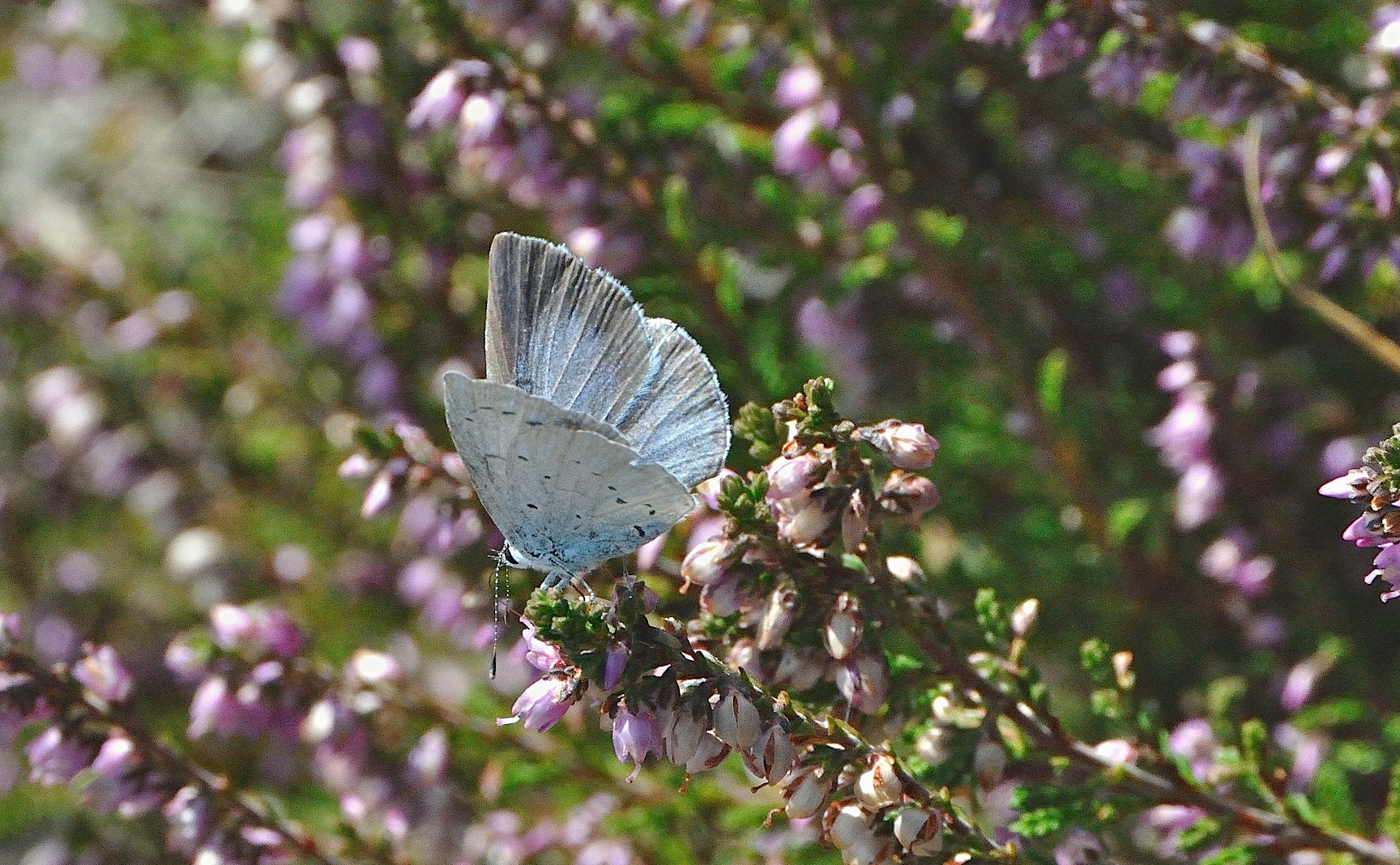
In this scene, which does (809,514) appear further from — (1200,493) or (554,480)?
(1200,493)

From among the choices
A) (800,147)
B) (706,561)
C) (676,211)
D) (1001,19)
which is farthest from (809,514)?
(800,147)

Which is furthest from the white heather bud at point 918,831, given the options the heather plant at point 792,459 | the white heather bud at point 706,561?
the white heather bud at point 706,561

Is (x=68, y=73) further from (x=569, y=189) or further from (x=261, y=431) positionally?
(x=569, y=189)

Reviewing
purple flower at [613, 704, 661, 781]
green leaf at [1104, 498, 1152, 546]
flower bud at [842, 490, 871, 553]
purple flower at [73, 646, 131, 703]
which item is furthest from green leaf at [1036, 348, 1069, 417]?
purple flower at [73, 646, 131, 703]

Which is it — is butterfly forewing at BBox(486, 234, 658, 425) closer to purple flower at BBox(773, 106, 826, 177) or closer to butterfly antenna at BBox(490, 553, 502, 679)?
butterfly antenna at BBox(490, 553, 502, 679)

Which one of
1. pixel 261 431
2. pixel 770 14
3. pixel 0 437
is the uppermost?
pixel 770 14

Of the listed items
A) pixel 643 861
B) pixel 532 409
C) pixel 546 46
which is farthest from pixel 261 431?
pixel 532 409
